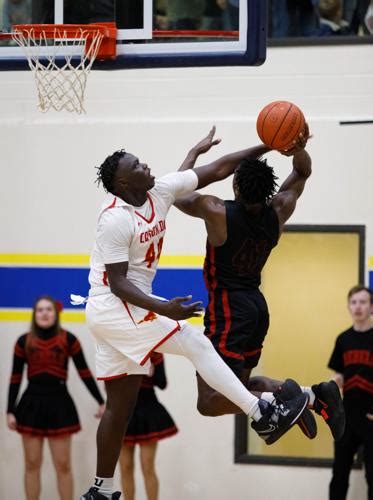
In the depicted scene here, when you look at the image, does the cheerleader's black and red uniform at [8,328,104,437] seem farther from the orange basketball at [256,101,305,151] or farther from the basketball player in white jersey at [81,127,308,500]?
the orange basketball at [256,101,305,151]

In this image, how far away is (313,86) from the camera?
9.98 metres

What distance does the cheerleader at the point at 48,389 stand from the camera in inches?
398

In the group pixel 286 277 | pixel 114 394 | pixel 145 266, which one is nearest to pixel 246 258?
pixel 145 266

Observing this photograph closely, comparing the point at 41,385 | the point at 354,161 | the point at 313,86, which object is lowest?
the point at 41,385

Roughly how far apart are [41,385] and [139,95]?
2836 millimetres

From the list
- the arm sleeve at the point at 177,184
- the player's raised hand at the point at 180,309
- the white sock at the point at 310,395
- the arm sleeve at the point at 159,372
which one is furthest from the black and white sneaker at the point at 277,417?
the arm sleeve at the point at 159,372

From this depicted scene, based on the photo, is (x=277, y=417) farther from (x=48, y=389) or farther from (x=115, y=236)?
(x=48, y=389)

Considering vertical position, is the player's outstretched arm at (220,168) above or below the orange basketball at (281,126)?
below

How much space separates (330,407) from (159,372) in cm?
402

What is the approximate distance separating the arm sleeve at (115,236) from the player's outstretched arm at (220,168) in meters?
0.57

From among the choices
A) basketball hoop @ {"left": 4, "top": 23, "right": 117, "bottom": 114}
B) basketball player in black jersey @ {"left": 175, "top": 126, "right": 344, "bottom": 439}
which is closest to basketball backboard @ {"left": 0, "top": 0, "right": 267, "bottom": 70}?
basketball hoop @ {"left": 4, "top": 23, "right": 117, "bottom": 114}

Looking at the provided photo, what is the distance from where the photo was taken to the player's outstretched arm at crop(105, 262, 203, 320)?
18.1ft

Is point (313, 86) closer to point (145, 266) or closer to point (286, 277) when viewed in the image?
point (286, 277)

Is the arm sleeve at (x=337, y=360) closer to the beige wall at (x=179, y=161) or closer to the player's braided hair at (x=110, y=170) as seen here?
the beige wall at (x=179, y=161)
